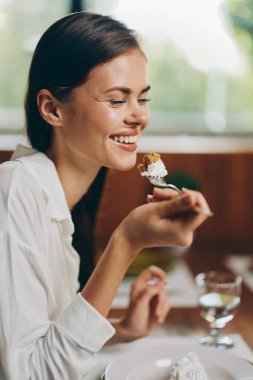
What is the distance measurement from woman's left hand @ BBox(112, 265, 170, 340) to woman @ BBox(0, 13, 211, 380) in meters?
0.23

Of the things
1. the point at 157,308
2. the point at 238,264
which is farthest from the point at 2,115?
the point at 157,308

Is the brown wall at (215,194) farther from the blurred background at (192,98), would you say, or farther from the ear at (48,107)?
the ear at (48,107)

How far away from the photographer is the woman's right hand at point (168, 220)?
2.23 ft

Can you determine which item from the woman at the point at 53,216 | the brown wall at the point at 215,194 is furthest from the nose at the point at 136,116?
the brown wall at the point at 215,194

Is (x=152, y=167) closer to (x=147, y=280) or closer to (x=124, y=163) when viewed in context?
(x=124, y=163)

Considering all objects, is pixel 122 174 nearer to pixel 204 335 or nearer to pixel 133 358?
pixel 204 335

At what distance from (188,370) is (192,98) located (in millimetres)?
2066

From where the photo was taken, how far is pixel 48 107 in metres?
0.87

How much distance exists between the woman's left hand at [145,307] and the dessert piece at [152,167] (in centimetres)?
41

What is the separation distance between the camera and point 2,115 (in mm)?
2398

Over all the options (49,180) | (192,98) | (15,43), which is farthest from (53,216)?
(192,98)

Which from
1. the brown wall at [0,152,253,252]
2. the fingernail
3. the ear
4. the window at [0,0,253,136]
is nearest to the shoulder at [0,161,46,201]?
the ear

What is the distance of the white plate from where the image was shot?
886 millimetres

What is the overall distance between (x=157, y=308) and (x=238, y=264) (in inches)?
24.3
